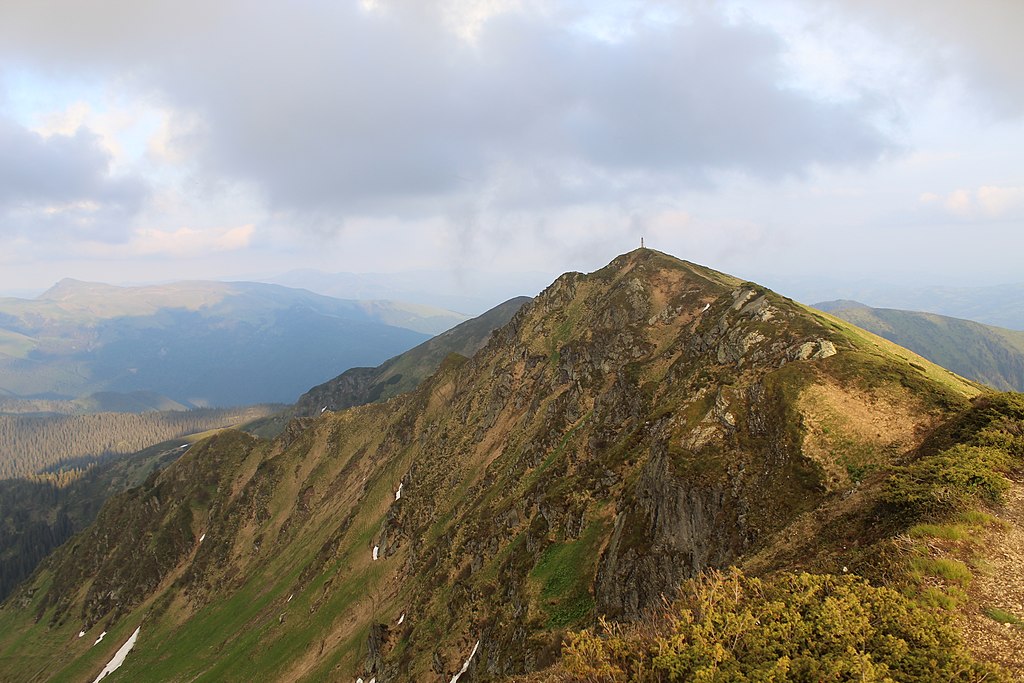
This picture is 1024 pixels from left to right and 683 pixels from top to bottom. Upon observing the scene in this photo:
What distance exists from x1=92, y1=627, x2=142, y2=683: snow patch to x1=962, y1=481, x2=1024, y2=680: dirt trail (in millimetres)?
147759

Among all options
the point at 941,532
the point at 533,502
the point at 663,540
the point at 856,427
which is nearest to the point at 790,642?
the point at 941,532

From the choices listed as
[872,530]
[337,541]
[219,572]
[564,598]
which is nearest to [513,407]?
[337,541]

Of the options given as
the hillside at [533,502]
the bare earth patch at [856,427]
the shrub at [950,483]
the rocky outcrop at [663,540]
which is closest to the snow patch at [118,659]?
the hillside at [533,502]

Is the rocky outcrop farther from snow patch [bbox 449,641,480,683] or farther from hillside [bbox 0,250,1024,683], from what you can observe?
snow patch [bbox 449,641,480,683]

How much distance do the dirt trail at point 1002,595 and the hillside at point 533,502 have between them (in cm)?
102

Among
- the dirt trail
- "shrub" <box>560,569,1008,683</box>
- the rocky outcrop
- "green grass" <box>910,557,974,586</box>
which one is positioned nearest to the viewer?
"shrub" <box>560,569,1008,683</box>

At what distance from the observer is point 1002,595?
14.1 m

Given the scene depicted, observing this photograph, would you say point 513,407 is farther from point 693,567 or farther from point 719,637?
point 719,637

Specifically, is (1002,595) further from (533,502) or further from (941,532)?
(533,502)

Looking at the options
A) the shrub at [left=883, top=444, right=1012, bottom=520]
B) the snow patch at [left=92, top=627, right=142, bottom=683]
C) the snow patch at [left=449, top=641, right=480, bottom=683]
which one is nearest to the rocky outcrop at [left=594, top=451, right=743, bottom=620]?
the shrub at [left=883, top=444, right=1012, bottom=520]

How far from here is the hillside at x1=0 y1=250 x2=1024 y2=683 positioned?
29766 mm

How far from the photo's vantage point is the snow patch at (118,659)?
4156 inches

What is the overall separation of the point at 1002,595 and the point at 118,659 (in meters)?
153

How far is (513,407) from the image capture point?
93375 millimetres
